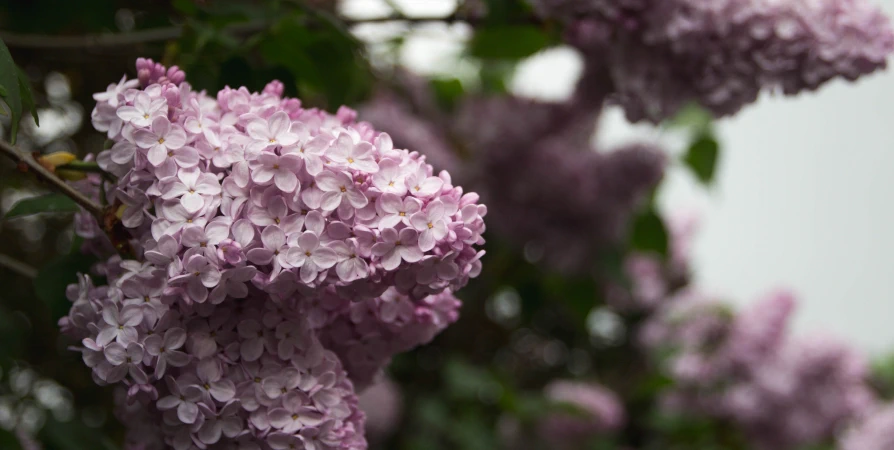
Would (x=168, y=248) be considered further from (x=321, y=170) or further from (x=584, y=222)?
(x=584, y=222)

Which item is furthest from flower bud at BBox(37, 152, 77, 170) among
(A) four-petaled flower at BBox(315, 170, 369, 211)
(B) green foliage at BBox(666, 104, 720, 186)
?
(B) green foliage at BBox(666, 104, 720, 186)

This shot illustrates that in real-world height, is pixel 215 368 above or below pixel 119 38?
below

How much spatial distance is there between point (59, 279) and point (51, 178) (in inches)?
4.1

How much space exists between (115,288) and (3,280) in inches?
34.8

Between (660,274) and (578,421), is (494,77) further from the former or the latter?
(660,274)

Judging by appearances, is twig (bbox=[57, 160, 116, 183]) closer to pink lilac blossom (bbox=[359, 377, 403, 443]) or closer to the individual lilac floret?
the individual lilac floret

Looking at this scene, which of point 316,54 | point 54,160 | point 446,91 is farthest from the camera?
point 446,91

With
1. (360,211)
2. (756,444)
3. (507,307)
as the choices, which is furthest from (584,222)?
(360,211)

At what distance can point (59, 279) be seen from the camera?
2.09ft

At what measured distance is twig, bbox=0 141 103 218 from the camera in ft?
1.86

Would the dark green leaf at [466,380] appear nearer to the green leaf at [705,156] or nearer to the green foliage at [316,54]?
the green leaf at [705,156]

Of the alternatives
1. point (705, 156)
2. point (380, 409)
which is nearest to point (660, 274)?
point (705, 156)

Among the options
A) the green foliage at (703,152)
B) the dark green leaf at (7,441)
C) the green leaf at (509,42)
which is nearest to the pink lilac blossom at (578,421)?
the green foliage at (703,152)

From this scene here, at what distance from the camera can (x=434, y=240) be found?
Answer: 19.5 inches
